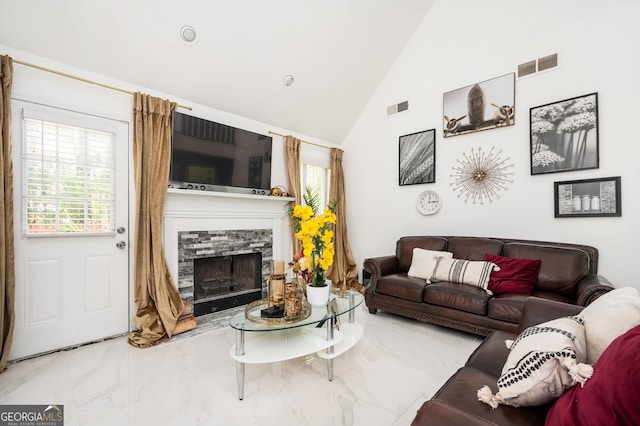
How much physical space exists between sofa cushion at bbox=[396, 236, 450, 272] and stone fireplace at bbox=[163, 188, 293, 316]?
5.35ft

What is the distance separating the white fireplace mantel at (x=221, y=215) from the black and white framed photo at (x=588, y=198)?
126 inches

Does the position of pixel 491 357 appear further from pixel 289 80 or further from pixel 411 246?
pixel 289 80

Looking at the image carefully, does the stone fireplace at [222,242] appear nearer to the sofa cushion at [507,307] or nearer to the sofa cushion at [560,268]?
the sofa cushion at [507,307]

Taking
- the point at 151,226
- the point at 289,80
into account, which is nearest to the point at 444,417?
the point at 151,226

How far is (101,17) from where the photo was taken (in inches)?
89.9

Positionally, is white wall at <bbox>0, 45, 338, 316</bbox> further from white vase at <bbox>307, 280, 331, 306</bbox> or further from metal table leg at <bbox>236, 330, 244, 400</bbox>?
white vase at <bbox>307, 280, 331, 306</bbox>

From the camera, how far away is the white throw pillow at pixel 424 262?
123 inches

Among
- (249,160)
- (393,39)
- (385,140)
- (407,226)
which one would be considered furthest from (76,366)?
(393,39)

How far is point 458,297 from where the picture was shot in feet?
8.79

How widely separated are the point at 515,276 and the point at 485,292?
1.11 feet

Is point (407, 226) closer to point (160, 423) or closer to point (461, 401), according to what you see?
point (461, 401)

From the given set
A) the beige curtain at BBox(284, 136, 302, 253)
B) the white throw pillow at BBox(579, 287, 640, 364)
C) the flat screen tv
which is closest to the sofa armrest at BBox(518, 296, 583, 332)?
the white throw pillow at BBox(579, 287, 640, 364)

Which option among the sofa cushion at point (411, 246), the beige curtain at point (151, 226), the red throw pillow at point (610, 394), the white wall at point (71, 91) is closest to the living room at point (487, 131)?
the white wall at point (71, 91)

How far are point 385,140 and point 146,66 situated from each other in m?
3.25
